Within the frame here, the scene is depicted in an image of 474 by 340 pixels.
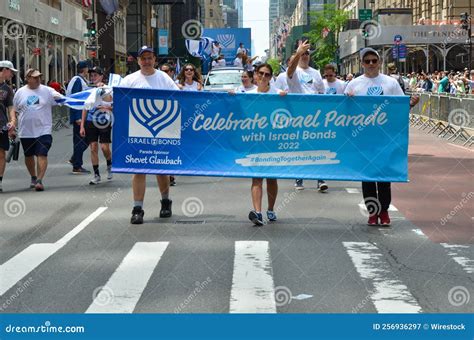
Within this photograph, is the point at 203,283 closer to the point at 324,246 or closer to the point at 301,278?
the point at 301,278

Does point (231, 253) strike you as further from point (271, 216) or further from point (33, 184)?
point (33, 184)

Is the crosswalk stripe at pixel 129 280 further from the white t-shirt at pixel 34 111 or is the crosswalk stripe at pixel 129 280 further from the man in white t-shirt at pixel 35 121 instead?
the white t-shirt at pixel 34 111

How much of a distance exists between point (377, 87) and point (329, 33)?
104 meters

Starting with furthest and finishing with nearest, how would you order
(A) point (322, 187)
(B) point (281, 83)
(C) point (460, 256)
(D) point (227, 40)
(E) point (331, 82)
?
1. (D) point (227, 40)
2. (E) point (331, 82)
3. (A) point (322, 187)
4. (B) point (281, 83)
5. (C) point (460, 256)

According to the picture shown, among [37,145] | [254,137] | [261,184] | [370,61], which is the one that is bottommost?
[261,184]

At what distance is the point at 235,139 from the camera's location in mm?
11977

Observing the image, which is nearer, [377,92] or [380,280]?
[380,280]

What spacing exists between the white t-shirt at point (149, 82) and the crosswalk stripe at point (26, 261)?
1994 mm

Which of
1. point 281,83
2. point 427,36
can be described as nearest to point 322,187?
point 281,83

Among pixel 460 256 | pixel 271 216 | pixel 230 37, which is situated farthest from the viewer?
pixel 230 37

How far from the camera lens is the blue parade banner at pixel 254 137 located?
1177 cm

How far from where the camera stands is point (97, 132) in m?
16.9
